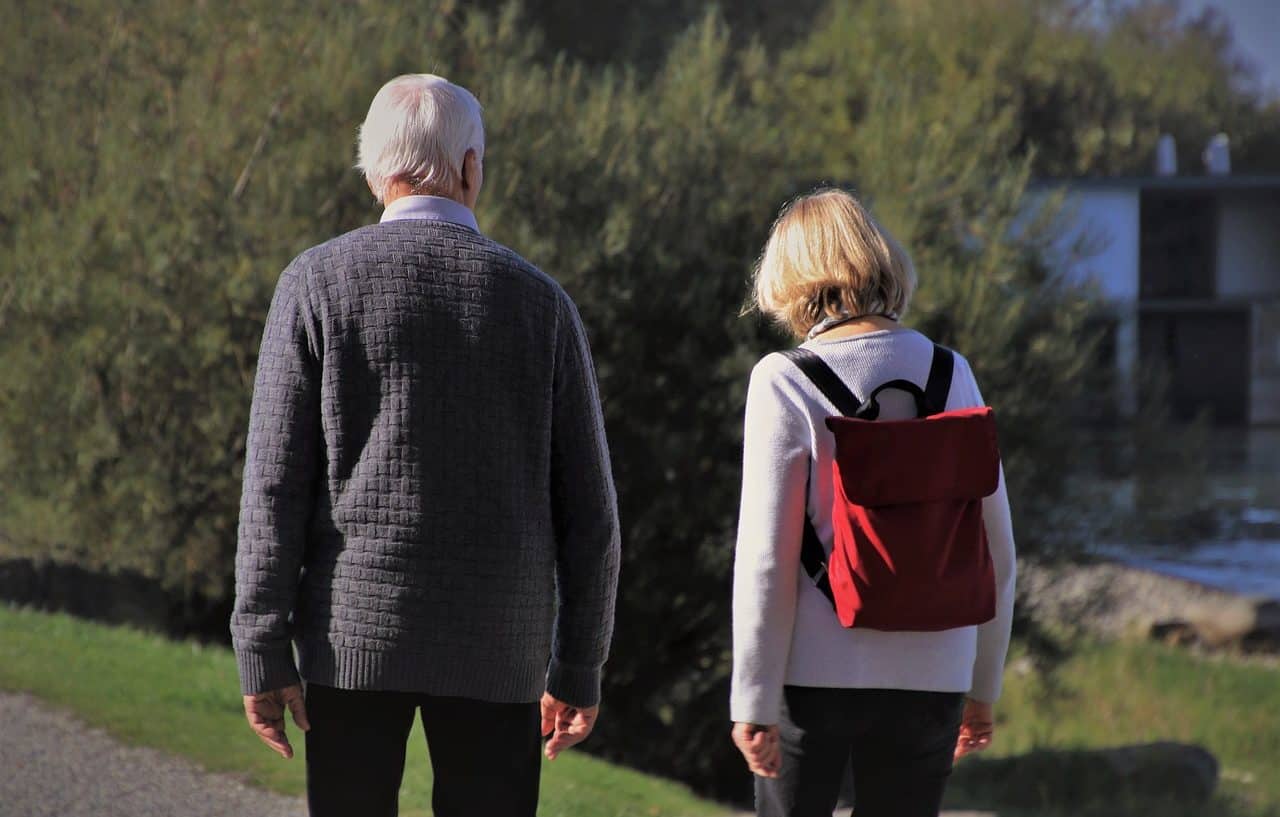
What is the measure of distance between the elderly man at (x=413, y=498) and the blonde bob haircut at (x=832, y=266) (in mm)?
450

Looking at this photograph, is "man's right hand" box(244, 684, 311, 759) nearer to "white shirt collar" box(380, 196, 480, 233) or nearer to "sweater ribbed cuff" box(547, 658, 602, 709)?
"sweater ribbed cuff" box(547, 658, 602, 709)

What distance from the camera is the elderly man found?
2.40 m

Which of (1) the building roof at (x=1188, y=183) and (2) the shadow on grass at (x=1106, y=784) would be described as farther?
(1) the building roof at (x=1188, y=183)

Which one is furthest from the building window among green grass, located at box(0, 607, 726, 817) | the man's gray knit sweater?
the man's gray knit sweater

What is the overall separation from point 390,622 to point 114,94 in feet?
29.2

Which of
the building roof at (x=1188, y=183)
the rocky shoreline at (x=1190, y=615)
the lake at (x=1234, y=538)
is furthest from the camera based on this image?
the building roof at (x=1188, y=183)

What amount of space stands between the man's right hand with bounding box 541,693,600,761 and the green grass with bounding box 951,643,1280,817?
8984 mm

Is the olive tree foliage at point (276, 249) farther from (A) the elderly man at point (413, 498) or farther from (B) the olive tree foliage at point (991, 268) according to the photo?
(A) the elderly man at point (413, 498)

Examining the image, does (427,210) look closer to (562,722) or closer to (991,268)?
(562,722)

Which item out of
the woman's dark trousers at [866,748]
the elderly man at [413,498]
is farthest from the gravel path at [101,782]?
the woman's dark trousers at [866,748]

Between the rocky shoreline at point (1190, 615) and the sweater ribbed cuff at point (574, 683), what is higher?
the sweater ribbed cuff at point (574, 683)

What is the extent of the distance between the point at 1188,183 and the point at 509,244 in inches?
1252

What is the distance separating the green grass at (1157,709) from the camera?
12.6 metres

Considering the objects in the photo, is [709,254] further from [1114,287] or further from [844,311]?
[1114,287]
